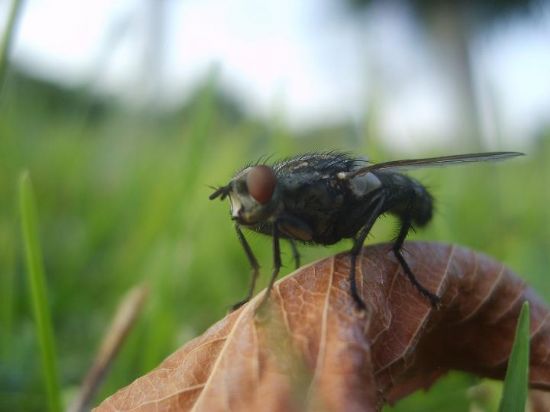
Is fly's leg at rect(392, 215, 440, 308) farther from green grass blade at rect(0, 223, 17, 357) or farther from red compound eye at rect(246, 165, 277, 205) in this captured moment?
green grass blade at rect(0, 223, 17, 357)

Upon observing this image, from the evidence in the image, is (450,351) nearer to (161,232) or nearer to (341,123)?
(161,232)

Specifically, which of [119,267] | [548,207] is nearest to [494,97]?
[548,207]

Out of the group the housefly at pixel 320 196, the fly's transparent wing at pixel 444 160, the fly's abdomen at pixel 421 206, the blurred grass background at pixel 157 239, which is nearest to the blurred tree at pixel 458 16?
the blurred grass background at pixel 157 239

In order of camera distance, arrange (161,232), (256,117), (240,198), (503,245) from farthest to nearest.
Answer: (256,117)
(503,245)
(161,232)
(240,198)

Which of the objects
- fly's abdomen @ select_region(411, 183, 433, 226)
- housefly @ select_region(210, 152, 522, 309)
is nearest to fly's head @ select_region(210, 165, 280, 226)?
housefly @ select_region(210, 152, 522, 309)

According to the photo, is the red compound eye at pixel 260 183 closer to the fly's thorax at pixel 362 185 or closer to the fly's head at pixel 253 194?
the fly's head at pixel 253 194

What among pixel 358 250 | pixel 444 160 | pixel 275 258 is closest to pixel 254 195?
pixel 275 258

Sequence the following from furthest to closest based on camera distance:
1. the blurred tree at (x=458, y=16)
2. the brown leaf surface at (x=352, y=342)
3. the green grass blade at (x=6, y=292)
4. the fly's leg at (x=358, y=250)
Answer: the blurred tree at (x=458, y=16) → the green grass blade at (x=6, y=292) → the fly's leg at (x=358, y=250) → the brown leaf surface at (x=352, y=342)
